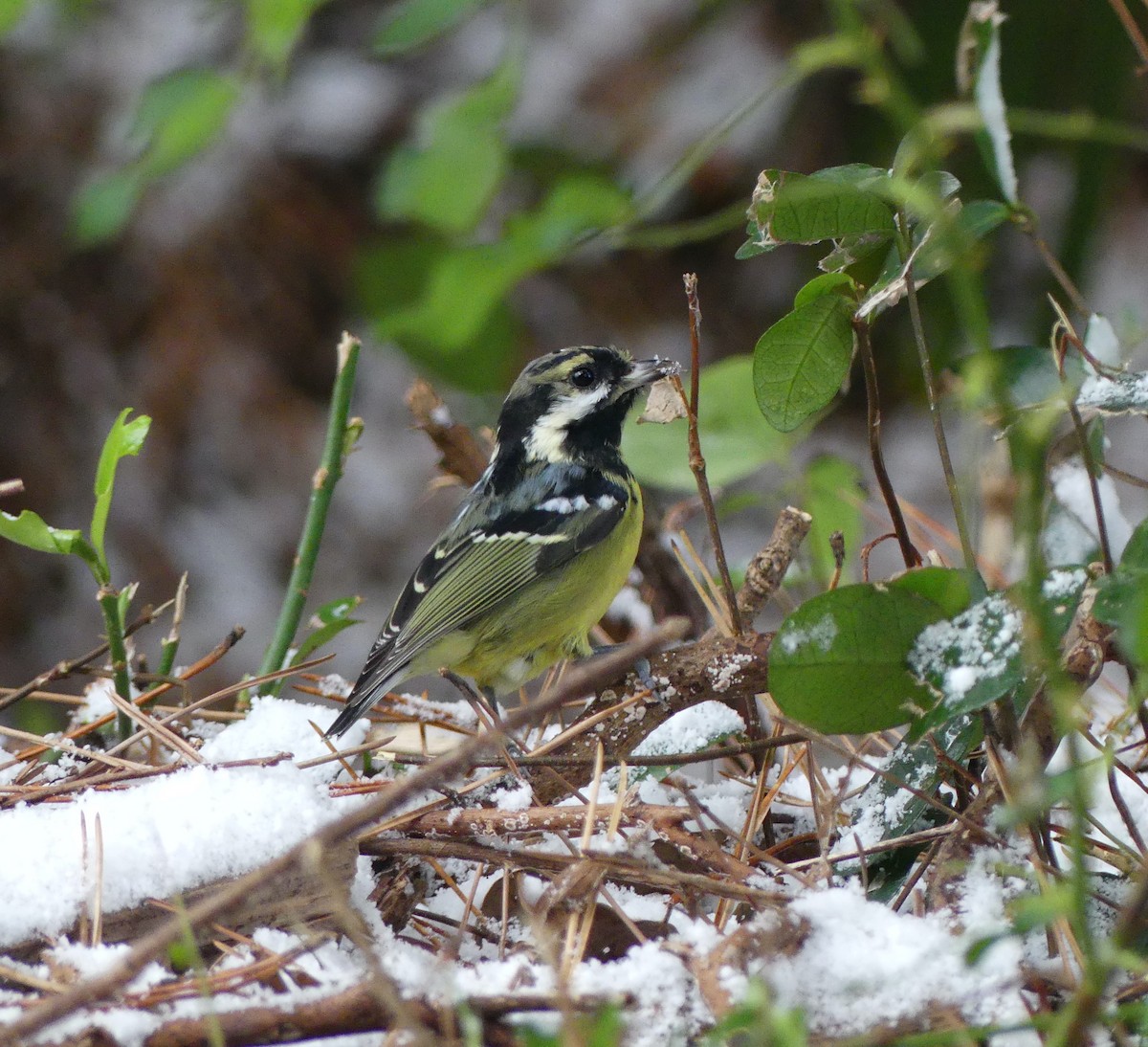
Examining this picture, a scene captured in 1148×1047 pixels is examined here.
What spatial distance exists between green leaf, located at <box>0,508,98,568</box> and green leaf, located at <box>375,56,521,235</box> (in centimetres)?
144

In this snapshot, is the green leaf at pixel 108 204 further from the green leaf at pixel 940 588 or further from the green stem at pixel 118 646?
the green leaf at pixel 940 588

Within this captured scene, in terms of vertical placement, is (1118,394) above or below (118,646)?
above

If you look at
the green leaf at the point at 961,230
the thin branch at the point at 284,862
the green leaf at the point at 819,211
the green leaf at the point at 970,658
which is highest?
the green leaf at the point at 819,211

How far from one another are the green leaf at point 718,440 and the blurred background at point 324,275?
1.77 metres

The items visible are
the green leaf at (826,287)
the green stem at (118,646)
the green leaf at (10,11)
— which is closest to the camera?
the green leaf at (826,287)


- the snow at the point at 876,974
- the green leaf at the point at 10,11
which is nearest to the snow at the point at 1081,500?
the snow at the point at 876,974

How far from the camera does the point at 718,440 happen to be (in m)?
2.44

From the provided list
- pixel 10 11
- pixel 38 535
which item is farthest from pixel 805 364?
pixel 10 11

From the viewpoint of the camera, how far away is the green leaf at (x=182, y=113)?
284 centimetres

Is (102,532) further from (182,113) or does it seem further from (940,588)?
(182,113)

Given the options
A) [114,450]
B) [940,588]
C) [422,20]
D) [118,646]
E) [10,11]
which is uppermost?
[10,11]

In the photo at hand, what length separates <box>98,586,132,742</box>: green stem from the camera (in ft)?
6.21

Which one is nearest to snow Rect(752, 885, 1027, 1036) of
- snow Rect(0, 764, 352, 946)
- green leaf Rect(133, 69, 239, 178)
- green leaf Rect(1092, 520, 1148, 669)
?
green leaf Rect(1092, 520, 1148, 669)

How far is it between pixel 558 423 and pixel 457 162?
70 centimetres
